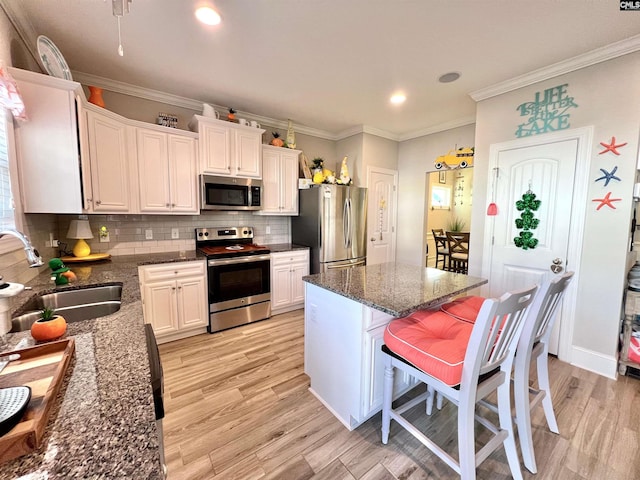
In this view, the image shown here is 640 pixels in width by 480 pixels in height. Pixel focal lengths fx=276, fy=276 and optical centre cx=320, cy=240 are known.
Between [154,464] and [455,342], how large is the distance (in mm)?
1312

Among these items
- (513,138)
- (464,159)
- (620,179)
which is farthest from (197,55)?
(620,179)

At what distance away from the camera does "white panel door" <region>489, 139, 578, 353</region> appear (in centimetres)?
248

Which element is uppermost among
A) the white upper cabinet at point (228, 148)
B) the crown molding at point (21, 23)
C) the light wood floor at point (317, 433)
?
the crown molding at point (21, 23)

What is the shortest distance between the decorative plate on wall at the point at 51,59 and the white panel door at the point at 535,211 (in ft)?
12.7

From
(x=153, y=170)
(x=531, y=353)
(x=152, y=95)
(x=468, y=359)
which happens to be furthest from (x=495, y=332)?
(x=152, y=95)

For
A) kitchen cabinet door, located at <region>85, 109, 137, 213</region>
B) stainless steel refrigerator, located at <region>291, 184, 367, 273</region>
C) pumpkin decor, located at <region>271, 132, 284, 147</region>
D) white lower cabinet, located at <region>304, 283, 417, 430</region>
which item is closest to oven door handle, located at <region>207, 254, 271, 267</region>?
stainless steel refrigerator, located at <region>291, 184, 367, 273</region>

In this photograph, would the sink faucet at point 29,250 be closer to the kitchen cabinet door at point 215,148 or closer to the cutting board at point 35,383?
the cutting board at point 35,383

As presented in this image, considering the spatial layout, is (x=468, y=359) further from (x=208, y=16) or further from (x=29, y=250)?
(x=208, y=16)

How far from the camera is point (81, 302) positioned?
1.85m

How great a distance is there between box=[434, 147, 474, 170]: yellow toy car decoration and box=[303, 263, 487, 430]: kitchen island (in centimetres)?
224

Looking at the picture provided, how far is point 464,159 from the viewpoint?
12.1ft

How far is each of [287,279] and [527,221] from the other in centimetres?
272

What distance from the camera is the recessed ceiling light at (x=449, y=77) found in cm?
262

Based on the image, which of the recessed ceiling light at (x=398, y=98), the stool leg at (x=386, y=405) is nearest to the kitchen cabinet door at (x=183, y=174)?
the recessed ceiling light at (x=398, y=98)
